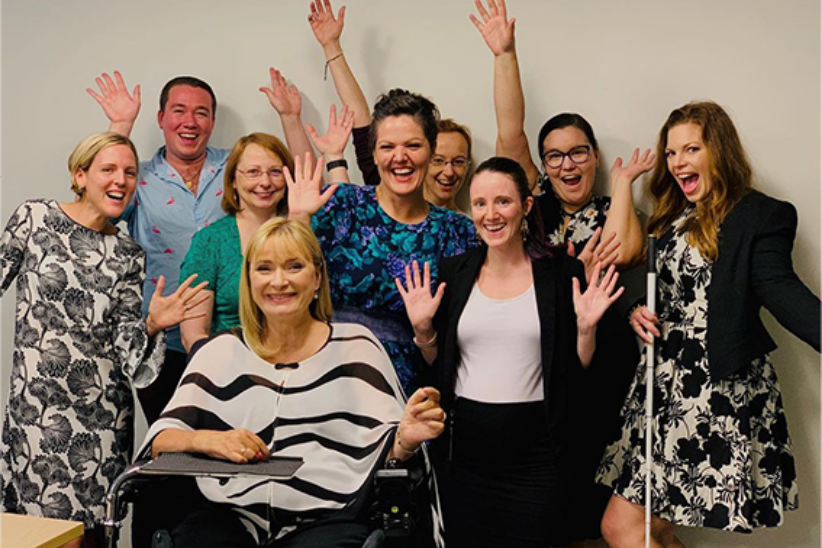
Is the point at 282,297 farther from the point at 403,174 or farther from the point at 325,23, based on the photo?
the point at 325,23

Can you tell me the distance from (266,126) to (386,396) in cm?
183

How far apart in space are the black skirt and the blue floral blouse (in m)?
0.32

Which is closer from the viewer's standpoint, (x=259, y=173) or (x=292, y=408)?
(x=292, y=408)

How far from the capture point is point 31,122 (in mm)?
4180

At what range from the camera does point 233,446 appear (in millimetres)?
2217

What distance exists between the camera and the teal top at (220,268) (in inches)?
121

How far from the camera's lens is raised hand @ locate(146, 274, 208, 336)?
291 centimetres

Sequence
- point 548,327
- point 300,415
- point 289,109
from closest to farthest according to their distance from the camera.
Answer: point 300,415 < point 548,327 < point 289,109

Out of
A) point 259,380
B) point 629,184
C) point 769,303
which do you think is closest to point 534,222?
point 629,184

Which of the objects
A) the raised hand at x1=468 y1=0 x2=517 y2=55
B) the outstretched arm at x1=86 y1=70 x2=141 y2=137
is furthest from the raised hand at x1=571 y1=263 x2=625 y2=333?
the outstretched arm at x1=86 y1=70 x2=141 y2=137

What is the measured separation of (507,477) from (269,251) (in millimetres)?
974

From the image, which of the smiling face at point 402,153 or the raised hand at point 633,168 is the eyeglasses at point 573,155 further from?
the smiling face at point 402,153

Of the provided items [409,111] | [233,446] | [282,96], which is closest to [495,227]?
[409,111]

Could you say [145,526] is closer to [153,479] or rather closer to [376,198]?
[153,479]
